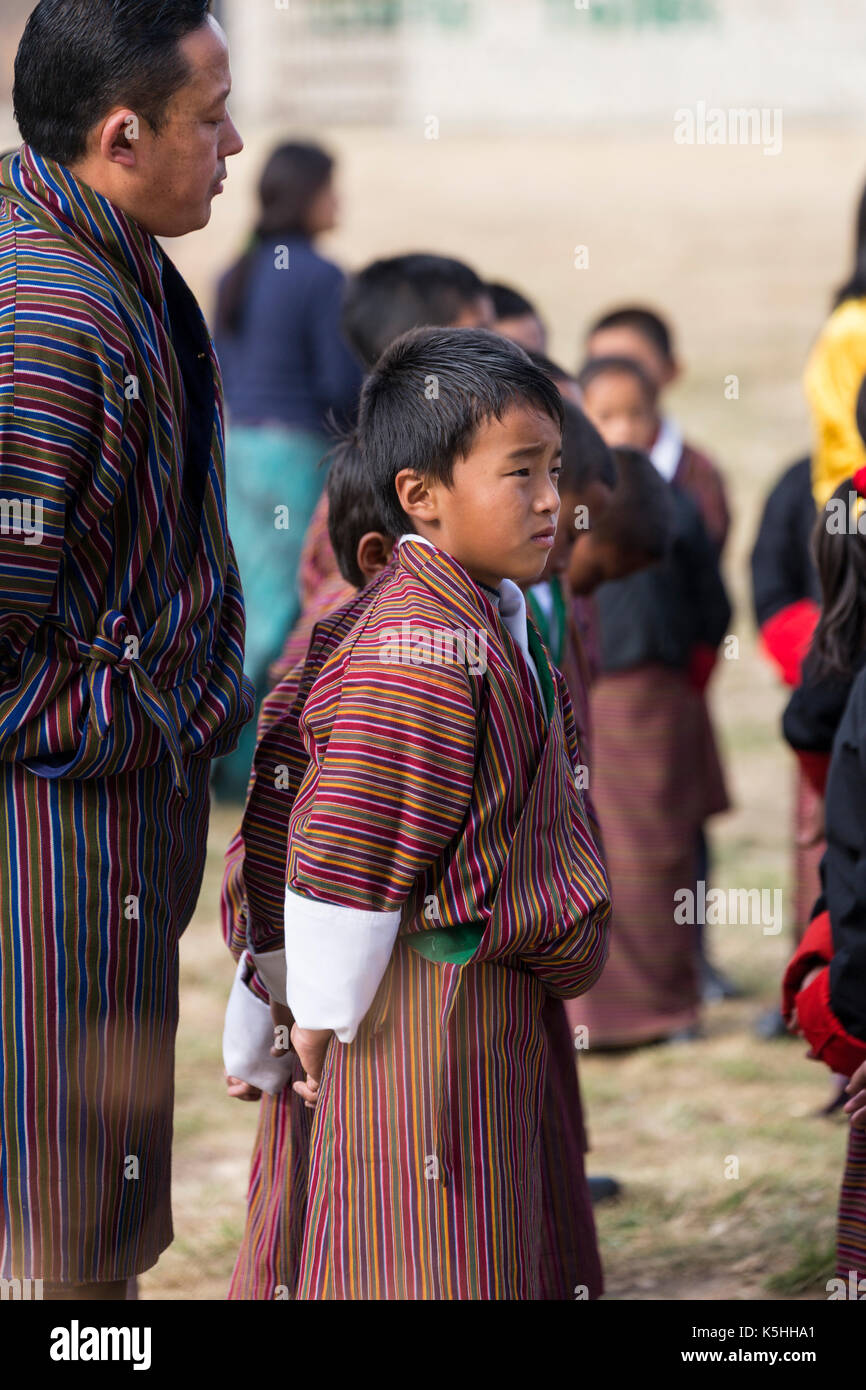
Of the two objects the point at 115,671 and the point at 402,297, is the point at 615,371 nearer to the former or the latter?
the point at 402,297

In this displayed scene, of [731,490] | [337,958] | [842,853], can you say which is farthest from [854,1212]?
[731,490]

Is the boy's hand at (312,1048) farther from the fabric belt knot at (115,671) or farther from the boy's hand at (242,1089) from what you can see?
the fabric belt knot at (115,671)

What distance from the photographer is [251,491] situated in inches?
225

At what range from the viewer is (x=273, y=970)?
2131 mm

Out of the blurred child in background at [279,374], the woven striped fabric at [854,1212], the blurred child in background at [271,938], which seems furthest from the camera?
the blurred child in background at [279,374]

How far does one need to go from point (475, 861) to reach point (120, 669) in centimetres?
44

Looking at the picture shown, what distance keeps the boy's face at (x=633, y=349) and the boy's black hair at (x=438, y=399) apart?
2.69 meters

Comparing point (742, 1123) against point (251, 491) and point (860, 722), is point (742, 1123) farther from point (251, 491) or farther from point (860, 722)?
point (251, 491)

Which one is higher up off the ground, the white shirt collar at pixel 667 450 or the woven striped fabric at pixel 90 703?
the white shirt collar at pixel 667 450

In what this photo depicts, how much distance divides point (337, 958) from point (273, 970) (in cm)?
32

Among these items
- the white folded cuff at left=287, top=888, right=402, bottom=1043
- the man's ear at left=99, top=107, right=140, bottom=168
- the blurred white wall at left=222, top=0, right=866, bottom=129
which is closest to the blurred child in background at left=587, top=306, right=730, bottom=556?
the man's ear at left=99, top=107, right=140, bottom=168

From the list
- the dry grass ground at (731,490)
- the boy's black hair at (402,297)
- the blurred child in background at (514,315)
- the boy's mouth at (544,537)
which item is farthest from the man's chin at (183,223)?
the dry grass ground at (731,490)

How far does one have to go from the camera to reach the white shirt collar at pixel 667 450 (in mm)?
4312
